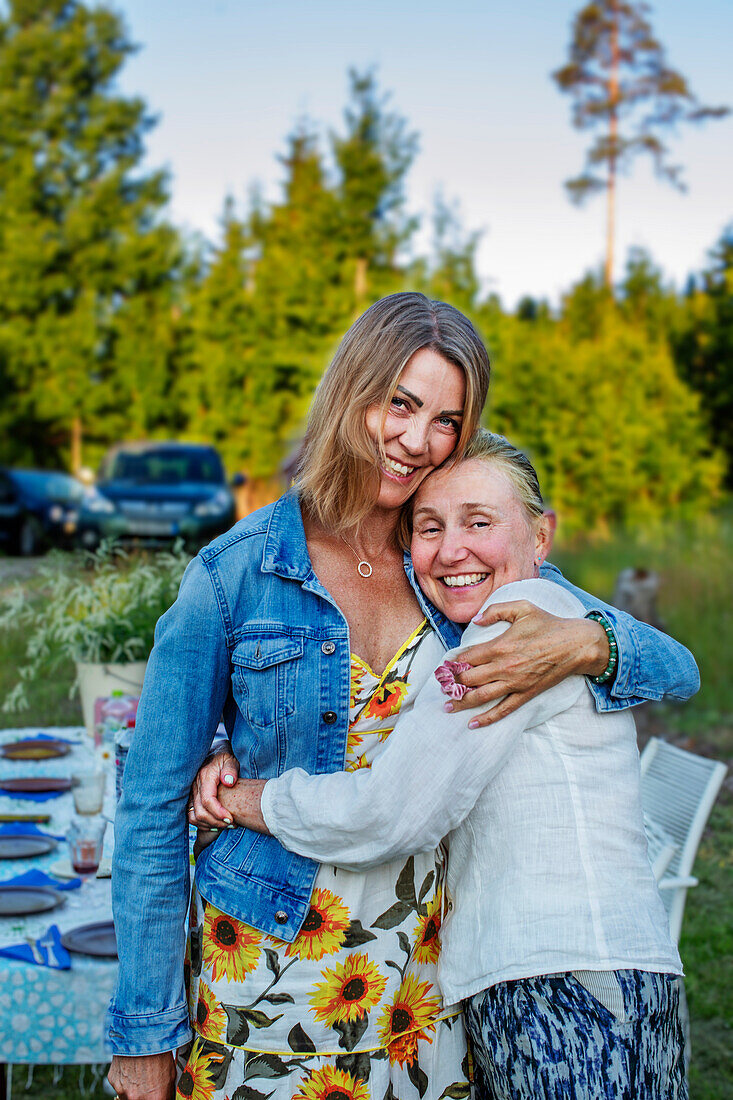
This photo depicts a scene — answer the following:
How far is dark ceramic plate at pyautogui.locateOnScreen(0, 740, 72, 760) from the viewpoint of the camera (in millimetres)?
3674

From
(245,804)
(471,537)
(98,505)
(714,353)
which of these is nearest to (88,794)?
(245,804)

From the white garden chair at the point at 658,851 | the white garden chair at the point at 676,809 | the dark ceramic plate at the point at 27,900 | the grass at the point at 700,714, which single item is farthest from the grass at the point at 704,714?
the dark ceramic plate at the point at 27,900

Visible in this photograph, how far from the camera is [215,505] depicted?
11328 mm

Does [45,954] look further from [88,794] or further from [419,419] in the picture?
[419,419]

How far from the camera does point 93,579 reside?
401 cm

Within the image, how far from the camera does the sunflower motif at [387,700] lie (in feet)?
5.44

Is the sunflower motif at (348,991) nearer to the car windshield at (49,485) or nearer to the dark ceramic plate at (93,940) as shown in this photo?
the dark ceramic plate at (93,940)

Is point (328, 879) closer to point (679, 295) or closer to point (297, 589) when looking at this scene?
point (297, 589)

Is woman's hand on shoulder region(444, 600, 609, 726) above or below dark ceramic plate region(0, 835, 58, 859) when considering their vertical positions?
above

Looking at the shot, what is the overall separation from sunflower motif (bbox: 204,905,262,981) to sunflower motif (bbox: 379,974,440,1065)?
0.75 ft

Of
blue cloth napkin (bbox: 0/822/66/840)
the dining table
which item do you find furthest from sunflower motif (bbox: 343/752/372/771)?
blue cloth napkin (bbox: 0/822/66/840)

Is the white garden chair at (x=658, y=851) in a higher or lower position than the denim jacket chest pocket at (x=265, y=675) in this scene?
lower

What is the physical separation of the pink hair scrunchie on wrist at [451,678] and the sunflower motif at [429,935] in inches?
16.3

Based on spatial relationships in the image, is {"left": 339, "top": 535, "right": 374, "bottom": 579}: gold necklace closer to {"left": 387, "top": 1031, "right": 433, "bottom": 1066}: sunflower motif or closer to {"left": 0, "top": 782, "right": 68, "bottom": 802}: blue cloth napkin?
{"left": 387, "top": 1031, "right": 433, "bottom": 1066}: sunflower motif
